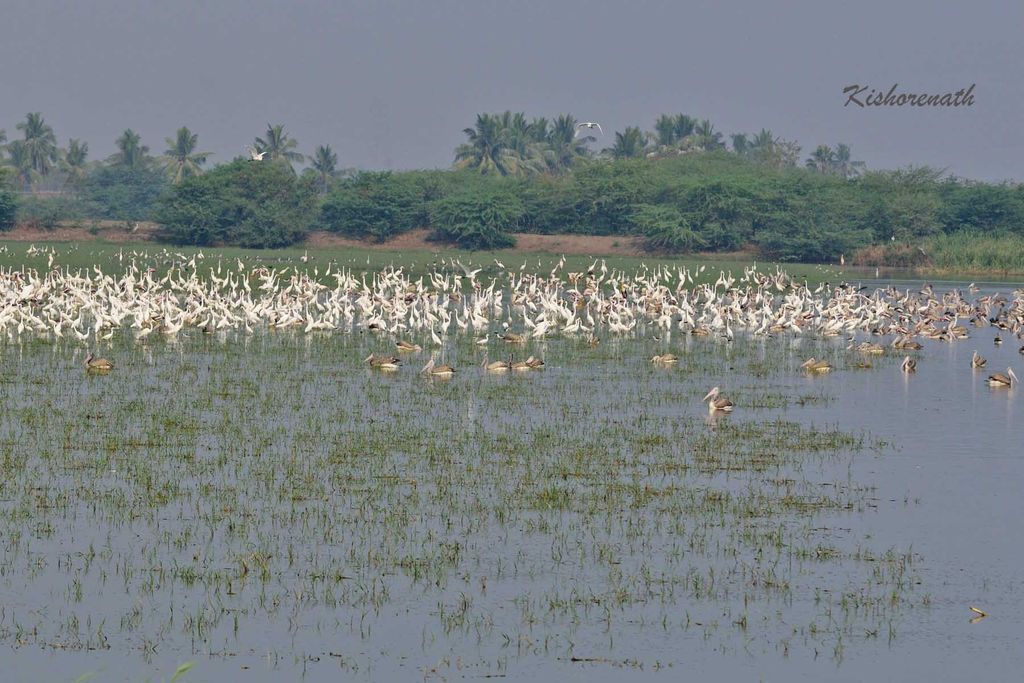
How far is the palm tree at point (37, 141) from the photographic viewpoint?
117062 mm

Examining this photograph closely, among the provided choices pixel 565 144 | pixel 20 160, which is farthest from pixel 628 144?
pixel 20 160

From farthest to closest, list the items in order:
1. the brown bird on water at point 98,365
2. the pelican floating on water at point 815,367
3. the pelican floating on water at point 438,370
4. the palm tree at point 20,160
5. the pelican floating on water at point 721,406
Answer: the palm tree at point 20,160, the pelican floating on water at point 815,367, the pelican floating on water at point 438,370, the brown bird on water at point 98,365, the pelican floating on water at point 721,406

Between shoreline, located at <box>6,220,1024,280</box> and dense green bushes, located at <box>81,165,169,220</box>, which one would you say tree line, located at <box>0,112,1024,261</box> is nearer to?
shoreline, located at <box>6,220,1024,280</box>

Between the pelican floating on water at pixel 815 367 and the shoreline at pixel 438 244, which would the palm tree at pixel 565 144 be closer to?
the shoreline at pixel 438 244

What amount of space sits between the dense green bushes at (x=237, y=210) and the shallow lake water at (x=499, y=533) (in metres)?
50.2

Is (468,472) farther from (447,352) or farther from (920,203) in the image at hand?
(920,203)

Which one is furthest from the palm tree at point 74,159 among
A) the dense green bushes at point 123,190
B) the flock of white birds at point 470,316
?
the flock of white birds at point 470,316

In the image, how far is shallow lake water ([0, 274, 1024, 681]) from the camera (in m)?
9.53

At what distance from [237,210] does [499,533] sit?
6101 centimetres

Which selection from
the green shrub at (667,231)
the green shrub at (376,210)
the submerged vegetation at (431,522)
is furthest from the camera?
the green shrub at (376,210)

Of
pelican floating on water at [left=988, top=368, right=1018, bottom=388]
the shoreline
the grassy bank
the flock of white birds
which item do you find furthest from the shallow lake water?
the shoreline

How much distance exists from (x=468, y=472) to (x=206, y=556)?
12.5 feet

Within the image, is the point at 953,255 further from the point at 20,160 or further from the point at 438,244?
the point at 20,160

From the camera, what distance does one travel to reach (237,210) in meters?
71.6
